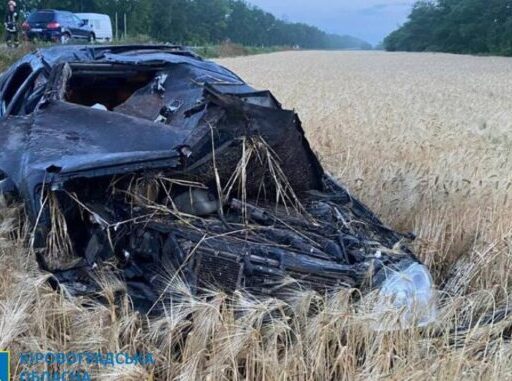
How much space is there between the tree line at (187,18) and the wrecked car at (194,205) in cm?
3763

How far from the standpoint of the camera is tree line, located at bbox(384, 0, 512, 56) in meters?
48.5

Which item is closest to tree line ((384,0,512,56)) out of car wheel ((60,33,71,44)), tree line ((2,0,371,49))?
tree line ((2,0,371,49))

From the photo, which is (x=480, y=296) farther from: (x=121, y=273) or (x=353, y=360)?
(x=121, y=273)

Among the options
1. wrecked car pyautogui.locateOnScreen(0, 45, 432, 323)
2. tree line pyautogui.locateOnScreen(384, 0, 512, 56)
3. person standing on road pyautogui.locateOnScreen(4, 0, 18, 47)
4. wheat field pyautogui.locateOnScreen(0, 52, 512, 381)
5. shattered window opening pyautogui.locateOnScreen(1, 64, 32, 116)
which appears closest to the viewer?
wheat field pyautogui.locateOnScreen(0, 52, 512, 381)

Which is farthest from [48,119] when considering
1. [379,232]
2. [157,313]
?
[379,232]

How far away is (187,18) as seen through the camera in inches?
2186

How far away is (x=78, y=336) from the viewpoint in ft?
7.32

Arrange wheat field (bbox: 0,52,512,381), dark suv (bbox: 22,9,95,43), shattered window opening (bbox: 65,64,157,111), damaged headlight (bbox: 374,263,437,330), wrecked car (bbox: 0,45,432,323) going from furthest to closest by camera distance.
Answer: dark suv (bbox: 22,9,95,43) → shattered window opening (bbox: 65,64,157,111) → wrecked car (bbox: 0,45,432,323) → damaged headlight (bbox: 374,263,437,330) → wheat field (bbox: 0,52,512,381)

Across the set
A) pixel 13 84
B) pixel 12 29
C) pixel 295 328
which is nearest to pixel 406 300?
pixel 295 328

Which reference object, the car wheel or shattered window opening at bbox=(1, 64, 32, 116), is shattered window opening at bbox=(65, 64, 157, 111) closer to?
shattered window opening at bbox=(1, 64, 32, 116)

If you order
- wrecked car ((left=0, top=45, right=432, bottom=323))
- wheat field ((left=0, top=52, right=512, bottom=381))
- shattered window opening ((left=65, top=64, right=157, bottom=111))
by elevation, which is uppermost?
shattered window opening ((left=65, top=64, right=157, bottom=111))

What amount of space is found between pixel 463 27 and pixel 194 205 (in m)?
54.7

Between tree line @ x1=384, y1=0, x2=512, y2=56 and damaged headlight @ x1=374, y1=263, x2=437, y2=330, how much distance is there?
161 ft

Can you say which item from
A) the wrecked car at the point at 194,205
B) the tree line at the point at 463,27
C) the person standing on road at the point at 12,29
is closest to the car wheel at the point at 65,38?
the person standing on road at the point at 12,29
